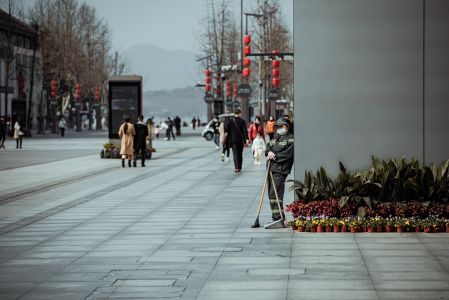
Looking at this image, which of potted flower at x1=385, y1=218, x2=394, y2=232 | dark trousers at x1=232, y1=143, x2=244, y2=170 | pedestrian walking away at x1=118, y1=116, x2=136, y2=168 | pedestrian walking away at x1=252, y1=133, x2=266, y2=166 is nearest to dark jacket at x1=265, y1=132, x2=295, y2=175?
potted flower at x1=385, y1=218, x2=394, y2=232

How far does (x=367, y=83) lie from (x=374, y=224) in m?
2.60

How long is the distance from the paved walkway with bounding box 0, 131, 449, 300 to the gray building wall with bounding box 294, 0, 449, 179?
176 cm

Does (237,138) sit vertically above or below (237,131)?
below

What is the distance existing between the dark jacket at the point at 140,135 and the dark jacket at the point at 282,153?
17.5 metres

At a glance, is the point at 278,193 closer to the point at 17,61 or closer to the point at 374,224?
the point at 374,224

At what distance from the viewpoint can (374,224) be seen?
48.9 feet

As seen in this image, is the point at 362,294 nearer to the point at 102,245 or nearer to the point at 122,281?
the point at 122,281

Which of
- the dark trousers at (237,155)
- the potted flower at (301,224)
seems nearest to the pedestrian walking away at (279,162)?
the potted flower at (301,224)

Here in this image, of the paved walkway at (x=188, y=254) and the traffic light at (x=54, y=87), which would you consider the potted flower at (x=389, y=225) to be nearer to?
the paved walkway at (x=188, y=254)

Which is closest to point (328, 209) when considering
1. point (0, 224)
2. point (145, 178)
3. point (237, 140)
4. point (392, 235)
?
point (392, 235)

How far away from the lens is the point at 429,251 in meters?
12.8

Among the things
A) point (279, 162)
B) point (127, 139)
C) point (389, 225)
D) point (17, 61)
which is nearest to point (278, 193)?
point (279, 162)

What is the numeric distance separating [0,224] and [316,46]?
18.4ft

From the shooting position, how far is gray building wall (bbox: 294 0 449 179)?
16312 mm
